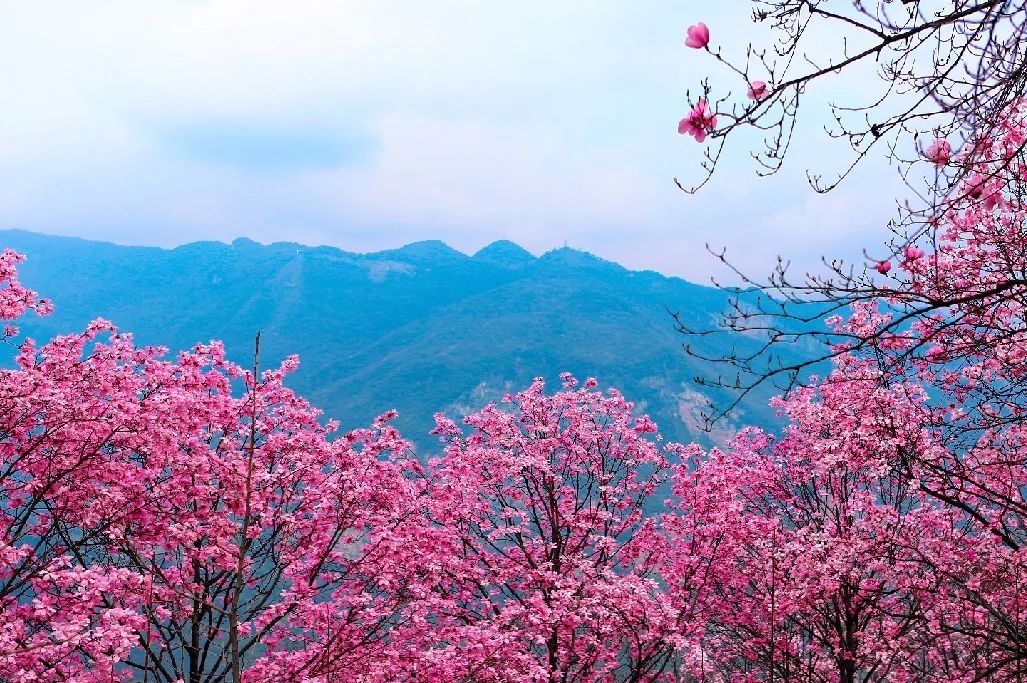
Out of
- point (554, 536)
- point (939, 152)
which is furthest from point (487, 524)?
point (939, 152)

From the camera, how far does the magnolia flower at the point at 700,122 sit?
344cm

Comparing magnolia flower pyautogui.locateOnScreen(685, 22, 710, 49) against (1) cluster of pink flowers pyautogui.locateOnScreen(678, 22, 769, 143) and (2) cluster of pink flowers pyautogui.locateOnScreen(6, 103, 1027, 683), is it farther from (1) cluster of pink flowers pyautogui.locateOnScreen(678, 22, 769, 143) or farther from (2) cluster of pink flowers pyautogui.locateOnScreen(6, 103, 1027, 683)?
(2) cluster of pink flowers pyautogui.locateOnScreen(6, 103, 1027, 683)

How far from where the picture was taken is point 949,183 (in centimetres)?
316

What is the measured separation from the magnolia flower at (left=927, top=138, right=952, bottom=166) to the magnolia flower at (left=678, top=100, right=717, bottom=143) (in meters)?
1.33

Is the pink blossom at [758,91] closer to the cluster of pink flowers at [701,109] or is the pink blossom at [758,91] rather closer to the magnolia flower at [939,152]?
the cluster of pink flowers at [701,109]

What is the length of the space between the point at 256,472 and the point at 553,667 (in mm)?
6875

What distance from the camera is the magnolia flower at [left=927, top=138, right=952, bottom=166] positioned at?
12.1 ft

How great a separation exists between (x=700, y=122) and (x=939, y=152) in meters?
1.46

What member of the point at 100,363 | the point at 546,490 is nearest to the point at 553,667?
the point at 546,490

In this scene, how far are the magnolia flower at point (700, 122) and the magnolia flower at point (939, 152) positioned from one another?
133cm

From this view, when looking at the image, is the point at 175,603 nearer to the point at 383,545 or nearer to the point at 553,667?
the point at 383,545

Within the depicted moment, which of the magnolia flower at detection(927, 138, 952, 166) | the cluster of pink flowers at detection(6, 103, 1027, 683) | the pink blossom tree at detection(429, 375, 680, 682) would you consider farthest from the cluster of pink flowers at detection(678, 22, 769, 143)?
the pink blossom tree at detection(429, 375, 680, 682)

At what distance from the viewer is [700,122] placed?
3467mm

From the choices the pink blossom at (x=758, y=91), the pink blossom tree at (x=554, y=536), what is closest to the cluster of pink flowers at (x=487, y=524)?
the pink blossom tree at (x=554, y=536)
